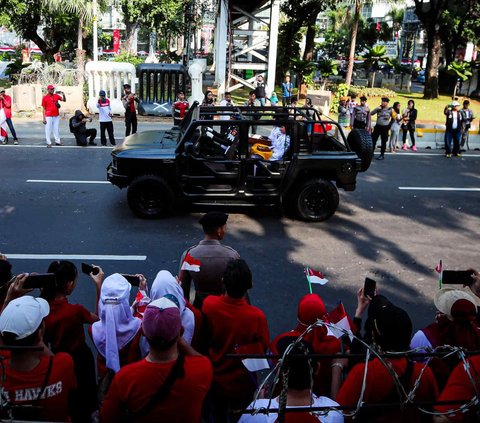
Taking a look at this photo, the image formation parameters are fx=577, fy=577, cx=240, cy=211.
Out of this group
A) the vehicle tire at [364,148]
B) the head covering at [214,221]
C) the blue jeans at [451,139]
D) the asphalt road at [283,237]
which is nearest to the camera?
the head covering at [214,221]

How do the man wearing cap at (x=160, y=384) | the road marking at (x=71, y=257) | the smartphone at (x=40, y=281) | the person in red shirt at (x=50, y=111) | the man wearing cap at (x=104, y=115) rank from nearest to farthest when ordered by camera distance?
1. the man wearing cap at (x=160, y=384)
2. the smartphone at (x=40, y=281)
3. the road marking at (x=71, y=257)
4. the person in red shirt at (x=50, y=111)
5. the man wearing cap at (x=104, y=115)

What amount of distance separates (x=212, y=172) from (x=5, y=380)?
640cm

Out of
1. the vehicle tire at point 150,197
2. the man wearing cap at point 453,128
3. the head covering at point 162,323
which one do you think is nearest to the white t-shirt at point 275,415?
the head covering at point 162,323

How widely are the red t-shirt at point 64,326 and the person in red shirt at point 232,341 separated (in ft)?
2.95

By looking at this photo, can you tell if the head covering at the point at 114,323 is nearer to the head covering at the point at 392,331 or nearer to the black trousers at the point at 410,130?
the head covering at the point at 392,331

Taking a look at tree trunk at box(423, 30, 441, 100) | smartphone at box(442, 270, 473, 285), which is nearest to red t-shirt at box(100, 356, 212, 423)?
smartphone at box(442, 270, 473, 285)

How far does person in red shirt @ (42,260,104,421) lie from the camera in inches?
150

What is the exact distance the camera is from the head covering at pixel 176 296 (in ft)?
12.0

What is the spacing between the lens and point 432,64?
27.2 metres

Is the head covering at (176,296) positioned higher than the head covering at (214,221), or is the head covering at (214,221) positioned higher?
the head covering at (214,221)

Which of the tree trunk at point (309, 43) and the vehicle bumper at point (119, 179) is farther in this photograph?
the tree trunk at point (309, 43)

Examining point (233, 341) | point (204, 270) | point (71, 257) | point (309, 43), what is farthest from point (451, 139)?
point (309, 43)

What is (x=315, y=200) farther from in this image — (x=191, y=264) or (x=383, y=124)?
(x=383, y=124)

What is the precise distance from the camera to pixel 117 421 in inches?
111
